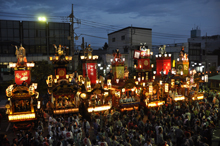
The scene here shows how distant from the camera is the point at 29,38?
1556 inches

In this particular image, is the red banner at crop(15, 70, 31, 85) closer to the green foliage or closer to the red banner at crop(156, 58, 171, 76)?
the green foliage

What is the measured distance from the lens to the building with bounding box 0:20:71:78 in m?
38.2

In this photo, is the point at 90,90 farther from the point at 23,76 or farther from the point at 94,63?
the point at 23,76

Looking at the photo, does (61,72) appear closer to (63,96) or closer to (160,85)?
(63,96)

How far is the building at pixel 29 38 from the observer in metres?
38.2

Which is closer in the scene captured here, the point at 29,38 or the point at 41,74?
the point at 41,74

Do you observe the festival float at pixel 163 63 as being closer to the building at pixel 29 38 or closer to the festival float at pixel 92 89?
the festival float at pixel 92 89

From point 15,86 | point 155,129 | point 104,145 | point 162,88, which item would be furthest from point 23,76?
point 162,88

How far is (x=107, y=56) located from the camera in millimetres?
38594

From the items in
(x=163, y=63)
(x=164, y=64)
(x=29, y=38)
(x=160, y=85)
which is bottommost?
(x=160, y=85)

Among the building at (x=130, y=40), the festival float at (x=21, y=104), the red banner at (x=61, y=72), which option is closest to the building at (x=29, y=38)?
the building at (x=130, y=40)

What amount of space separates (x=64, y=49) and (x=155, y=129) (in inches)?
578

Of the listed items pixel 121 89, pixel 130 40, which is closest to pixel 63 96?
pixel 121 89

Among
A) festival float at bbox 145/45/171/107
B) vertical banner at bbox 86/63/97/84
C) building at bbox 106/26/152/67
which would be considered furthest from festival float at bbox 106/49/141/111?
building at bbox 106/26/152/67
